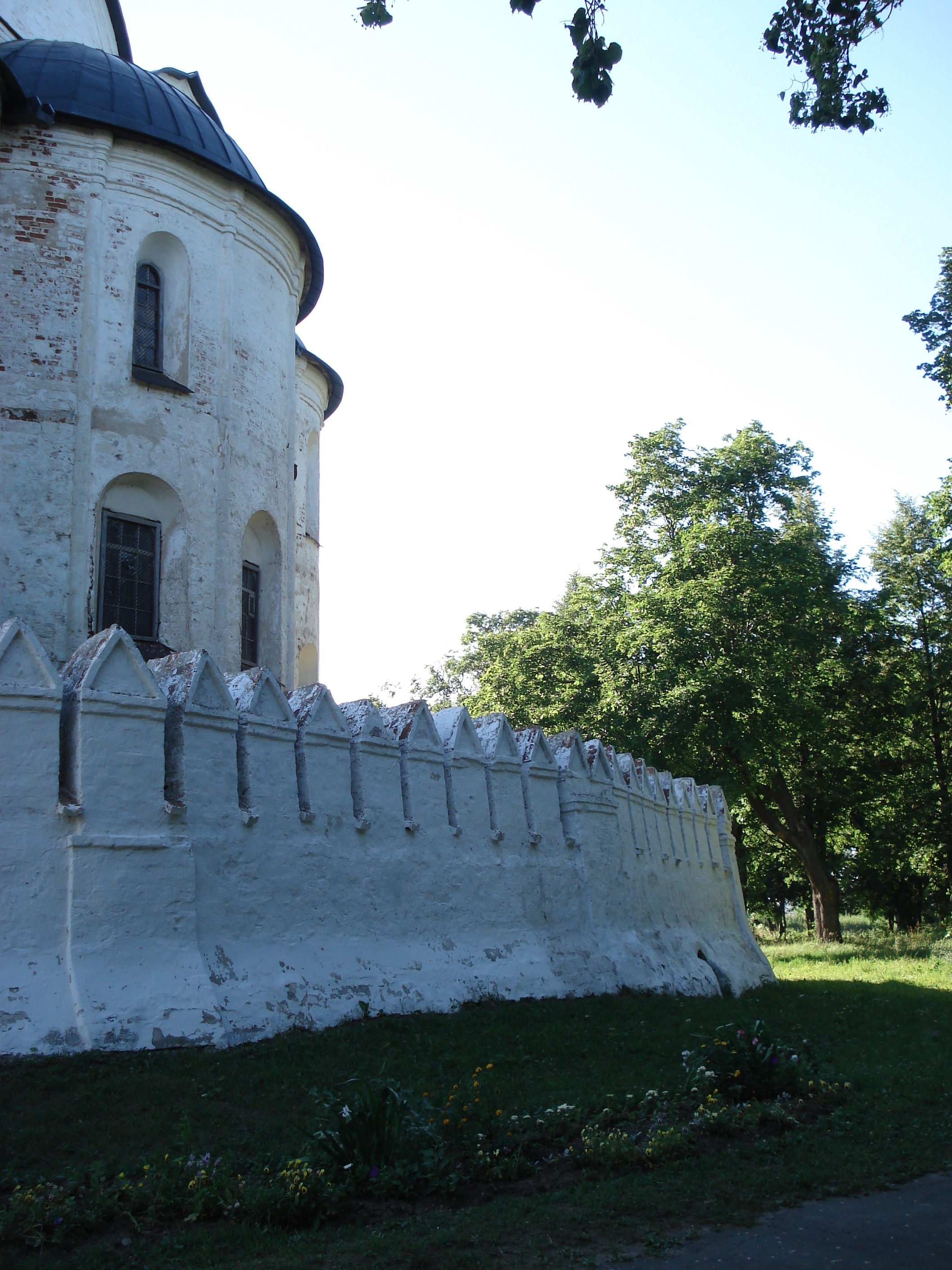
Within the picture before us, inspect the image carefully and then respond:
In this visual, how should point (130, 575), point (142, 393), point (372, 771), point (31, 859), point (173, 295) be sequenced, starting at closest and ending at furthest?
point (31, 859) → point (372, 771) → point (130, 575) → point (142, 393) → point (173, 295)

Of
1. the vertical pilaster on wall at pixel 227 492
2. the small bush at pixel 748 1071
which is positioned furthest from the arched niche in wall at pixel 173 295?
the small bush at pixel 748 1071

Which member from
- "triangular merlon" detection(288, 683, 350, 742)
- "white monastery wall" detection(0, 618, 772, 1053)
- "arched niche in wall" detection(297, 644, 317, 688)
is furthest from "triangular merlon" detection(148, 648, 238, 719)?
"arched niche in wall" detection(297, 644, 317, 688)

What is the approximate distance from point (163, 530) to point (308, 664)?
20.9 feet

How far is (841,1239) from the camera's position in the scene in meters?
5.07

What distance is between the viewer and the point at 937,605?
108 feet

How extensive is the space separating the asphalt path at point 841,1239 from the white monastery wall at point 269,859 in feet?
13.8

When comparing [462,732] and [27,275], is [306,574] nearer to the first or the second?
[27,275]

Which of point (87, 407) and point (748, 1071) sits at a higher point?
point (87, 407)

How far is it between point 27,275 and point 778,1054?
41.3 ft

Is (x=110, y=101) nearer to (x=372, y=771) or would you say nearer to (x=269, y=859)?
(x=372, y=771)

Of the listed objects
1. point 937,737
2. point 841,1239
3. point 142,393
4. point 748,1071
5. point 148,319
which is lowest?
point 841,1239

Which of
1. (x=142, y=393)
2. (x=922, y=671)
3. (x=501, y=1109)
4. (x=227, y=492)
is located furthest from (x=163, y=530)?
(x=922, y=671)

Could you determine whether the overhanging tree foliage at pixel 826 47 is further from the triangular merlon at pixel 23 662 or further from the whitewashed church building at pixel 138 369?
the whitewashed church building at pixel 138 369

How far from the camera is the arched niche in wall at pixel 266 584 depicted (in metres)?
16.3
